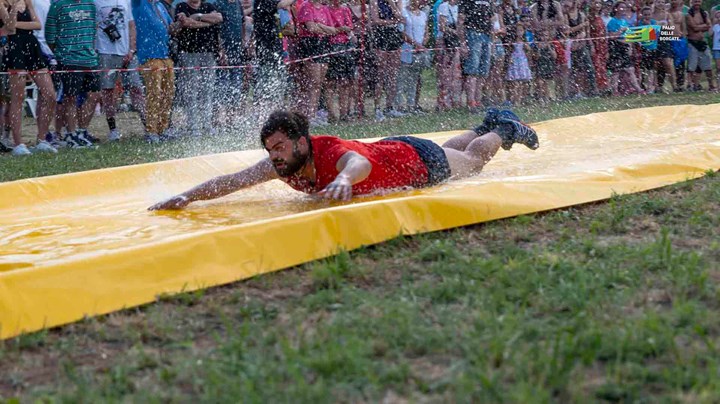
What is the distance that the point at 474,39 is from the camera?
41.9ft

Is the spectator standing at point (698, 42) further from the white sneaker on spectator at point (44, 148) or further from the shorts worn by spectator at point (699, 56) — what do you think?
the white sneaker on spectator at point (44, 148)

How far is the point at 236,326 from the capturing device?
3.36m

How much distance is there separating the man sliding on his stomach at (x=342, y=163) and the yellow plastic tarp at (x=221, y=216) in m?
0.12

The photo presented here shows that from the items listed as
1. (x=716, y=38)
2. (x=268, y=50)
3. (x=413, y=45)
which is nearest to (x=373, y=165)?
(x=268, y=50)

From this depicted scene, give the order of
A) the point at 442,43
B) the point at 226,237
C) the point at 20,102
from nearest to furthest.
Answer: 1. the point at 226,237
2. the point at 20,102
3. the point at 442,43

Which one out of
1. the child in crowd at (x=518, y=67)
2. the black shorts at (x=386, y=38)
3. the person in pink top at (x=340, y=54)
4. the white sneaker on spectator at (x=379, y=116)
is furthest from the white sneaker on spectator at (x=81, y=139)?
the child in crowd at (x=518, y=67)

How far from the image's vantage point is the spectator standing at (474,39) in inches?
502

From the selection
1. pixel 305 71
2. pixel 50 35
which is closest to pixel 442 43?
pixel 305 71

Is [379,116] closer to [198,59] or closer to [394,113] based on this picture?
[394,113]

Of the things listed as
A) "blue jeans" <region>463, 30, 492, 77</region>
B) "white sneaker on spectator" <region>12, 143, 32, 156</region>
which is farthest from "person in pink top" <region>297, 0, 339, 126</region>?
"white sneaker on spectator" <region>12, 143, 32, 156</region>

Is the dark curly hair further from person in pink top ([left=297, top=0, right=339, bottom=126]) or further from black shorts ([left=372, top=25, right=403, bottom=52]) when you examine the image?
black shorts ([left=372, top=25, right=403, bottom=52])

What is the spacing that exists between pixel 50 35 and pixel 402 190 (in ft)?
18.8

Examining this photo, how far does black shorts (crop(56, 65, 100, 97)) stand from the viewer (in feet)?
31.7

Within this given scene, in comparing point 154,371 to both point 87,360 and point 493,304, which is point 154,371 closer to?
point 87,360
